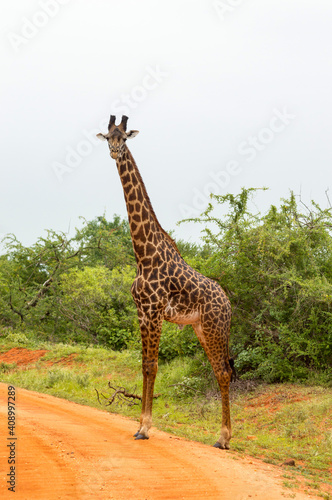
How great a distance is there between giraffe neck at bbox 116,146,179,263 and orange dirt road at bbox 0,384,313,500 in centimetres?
243

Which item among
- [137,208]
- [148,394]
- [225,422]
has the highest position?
[137,208]

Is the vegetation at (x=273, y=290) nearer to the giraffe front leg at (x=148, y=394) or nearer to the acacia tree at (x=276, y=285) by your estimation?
the acacia tree at (x=276, y=285)

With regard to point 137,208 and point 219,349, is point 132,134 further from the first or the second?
point 219,349

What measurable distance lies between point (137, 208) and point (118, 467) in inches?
138

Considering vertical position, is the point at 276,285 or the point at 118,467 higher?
the point at 276,285

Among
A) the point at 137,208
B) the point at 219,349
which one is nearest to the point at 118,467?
the point at 219,349

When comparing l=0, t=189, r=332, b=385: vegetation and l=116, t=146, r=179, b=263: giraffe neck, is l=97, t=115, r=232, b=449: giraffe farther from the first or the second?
l=0, t=189, r=332, b=385: vegetation

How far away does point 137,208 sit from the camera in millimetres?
7348

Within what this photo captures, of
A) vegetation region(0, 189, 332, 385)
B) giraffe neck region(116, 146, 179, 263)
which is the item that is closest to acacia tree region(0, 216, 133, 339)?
vegetation region(0, 189, 332, 385)

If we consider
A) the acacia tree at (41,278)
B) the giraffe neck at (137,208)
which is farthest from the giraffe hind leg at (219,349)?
the acacia tree at (41,278)

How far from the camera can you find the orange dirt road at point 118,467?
455 cm

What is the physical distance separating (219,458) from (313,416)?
3.61 metres

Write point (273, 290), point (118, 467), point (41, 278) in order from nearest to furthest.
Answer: point (118, 467), point (273, 290), point (41, 278)

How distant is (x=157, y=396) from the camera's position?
39.1ft
